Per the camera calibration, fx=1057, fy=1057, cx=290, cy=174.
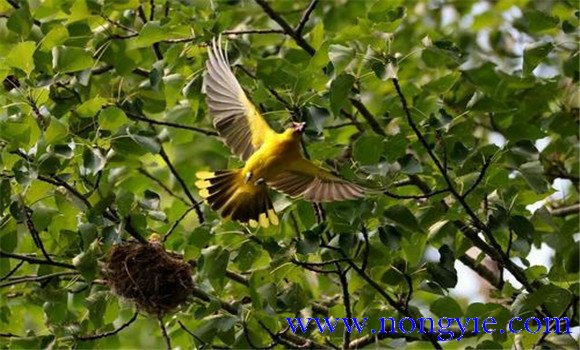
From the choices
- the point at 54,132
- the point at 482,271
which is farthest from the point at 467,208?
the point at 54,132

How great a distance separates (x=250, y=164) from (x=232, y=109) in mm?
179

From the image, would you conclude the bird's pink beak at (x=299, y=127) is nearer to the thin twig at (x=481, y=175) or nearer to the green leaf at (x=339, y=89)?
the green leaf at (x=339, y=89)

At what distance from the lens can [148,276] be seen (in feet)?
10.5

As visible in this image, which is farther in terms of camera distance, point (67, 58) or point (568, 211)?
point (568, 211)

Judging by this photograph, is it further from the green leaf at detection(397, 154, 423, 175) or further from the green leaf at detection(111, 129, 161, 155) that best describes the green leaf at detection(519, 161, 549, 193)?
the green leaf at detection(111, 129, 161, 155)

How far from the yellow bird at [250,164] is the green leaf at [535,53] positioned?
0.78 meters

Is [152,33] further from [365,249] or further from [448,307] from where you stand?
[448,307]

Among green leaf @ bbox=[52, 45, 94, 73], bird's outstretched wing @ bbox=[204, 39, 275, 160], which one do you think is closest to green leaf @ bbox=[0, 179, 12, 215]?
green leaf @ bbox=[52, 45, 94, 73]

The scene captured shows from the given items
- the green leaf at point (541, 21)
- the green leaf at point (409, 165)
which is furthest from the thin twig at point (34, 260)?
the green leaf at point (541, 21)

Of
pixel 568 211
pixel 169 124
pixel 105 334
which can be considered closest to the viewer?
pixel 105 334

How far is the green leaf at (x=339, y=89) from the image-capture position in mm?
2879

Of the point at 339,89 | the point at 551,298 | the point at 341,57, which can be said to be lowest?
the point at 551,298

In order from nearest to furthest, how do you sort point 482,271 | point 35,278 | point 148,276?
point 148,276, point 35,278, point 482,271

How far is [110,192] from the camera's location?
3.15 m
